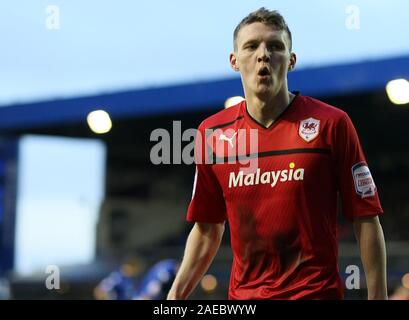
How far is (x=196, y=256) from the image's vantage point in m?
3.80

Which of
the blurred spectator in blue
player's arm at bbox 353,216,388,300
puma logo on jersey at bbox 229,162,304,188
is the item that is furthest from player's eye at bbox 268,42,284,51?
the blurred spectator in blue

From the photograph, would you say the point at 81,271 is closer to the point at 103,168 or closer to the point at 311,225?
the point at 103,168

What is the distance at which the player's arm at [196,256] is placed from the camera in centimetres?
377

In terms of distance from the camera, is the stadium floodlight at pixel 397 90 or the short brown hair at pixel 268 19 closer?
the short brown hair at pixel 268 19

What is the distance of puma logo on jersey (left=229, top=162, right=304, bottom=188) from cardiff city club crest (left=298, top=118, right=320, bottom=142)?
125mm

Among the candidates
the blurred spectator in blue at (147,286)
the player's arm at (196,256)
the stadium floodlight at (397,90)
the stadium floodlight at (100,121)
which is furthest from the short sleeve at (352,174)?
the stadium floodlight at (100,121)

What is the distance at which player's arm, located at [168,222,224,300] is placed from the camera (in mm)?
3771

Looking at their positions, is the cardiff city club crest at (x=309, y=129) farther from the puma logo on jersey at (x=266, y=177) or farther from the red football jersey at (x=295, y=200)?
the puma logo on jersey at (x=266, y=177)

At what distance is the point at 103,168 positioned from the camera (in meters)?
26.5

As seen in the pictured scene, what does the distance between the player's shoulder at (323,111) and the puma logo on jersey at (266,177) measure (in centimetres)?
24

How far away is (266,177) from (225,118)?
426mm

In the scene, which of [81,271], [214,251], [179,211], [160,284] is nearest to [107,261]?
[81,271]

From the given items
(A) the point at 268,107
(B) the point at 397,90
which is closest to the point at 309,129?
(A) the point at 268,107

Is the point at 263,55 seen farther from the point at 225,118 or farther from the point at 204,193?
the point at 204,193
